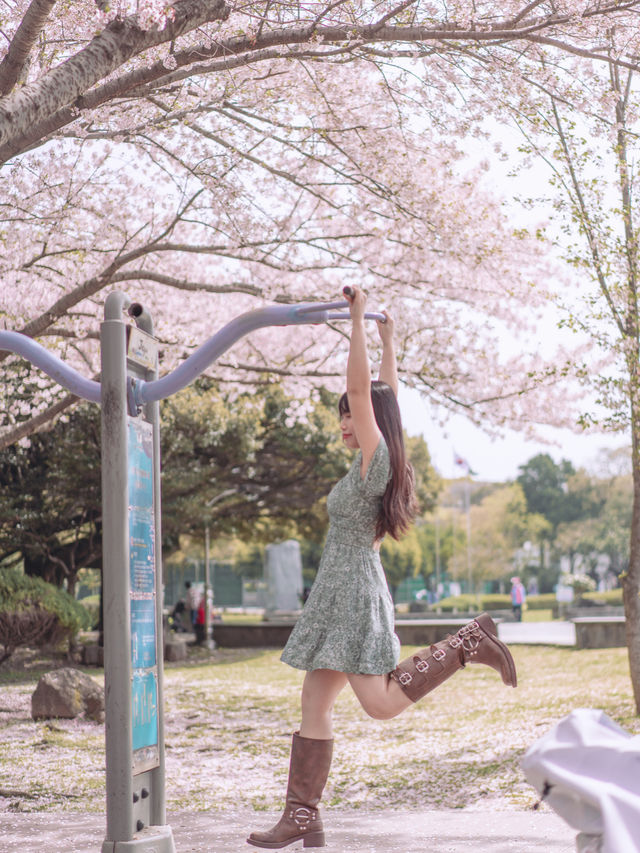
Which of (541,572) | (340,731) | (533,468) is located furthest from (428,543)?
(340,731)

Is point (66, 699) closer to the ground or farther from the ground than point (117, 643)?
closer to the ground

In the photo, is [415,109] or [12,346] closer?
[12,346]

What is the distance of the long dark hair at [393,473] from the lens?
3.79m

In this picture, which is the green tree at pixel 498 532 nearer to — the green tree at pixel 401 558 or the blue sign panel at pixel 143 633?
the green tree at pixel 401 558

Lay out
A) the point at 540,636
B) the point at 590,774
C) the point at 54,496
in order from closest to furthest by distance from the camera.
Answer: the point at 590,774 → the point at 54,496 → the point at 540,636

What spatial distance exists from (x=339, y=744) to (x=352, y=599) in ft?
18.6

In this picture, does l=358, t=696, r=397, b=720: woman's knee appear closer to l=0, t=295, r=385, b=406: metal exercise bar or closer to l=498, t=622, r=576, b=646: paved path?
l=0, t=295, r=385, b=406: metal exercise bar

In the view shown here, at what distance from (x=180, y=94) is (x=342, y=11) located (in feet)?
5.92

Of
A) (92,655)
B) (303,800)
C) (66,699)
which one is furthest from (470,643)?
(92,655)

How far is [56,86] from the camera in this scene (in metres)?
4.68

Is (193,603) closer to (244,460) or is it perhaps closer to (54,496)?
(244,460)

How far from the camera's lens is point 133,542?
384 centimetres

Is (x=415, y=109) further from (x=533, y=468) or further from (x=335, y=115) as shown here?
(x=533, y=468)

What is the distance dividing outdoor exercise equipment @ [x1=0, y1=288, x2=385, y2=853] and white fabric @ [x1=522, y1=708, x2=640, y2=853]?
178 centimetres
